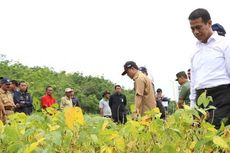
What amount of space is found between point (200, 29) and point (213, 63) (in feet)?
0.79

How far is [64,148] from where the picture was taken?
6.16 ft

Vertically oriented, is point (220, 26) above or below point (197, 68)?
above

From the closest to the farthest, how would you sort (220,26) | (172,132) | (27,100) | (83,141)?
(83,141) → (172,132) → (220,26) → (27,100)

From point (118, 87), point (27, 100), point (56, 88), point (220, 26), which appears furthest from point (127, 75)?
point (56, 88)

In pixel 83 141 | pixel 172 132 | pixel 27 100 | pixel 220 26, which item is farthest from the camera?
pixel 27 100

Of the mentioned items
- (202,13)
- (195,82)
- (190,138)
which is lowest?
(190,138)

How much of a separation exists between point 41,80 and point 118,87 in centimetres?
1711

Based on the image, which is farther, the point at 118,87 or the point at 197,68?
the point at 118,87

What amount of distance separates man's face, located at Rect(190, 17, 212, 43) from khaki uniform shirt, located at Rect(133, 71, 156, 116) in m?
2.78

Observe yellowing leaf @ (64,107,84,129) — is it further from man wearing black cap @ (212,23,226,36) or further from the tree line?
the tree line

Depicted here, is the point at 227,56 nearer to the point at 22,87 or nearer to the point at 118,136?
the point at 118,136

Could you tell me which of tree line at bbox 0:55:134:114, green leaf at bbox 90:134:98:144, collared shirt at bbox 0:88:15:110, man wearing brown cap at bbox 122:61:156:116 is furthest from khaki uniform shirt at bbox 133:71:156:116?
tree line at bbox 0:55:134:114

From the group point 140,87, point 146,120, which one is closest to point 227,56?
point 146,120

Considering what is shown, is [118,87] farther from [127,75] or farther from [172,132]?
[172,132]
